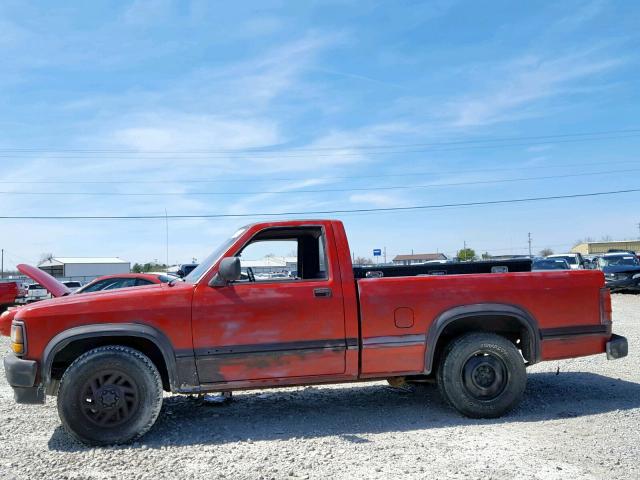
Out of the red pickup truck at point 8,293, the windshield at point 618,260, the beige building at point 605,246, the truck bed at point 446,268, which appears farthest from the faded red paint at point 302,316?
the beige building at point 605,246

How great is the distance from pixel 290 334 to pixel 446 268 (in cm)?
225

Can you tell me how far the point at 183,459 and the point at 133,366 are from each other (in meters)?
0.94

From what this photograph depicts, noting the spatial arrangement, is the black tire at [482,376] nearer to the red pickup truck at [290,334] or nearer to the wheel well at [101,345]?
the red pickup truck at [290,334]

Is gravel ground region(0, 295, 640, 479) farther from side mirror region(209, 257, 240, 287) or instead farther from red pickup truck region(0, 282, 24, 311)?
red pickup truck region(0, 282, 24, 311)

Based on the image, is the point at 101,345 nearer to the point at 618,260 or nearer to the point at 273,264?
the point at 273,264

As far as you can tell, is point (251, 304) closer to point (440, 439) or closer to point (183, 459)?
point (183, 459)

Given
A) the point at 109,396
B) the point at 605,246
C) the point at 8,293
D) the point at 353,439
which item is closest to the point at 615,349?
the point at 353,439

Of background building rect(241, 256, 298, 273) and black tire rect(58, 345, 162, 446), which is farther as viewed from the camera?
background building rect(241, 256, 298, 273)

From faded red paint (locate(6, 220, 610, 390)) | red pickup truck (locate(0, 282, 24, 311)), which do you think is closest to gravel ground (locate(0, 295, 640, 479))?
faded red paint (locate(6, 220, 610, 390))

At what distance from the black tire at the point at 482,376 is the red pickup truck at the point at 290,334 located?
1 cm

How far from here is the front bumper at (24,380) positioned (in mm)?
4980

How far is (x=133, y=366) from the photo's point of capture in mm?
5082

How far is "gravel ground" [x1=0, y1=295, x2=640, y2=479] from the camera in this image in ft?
14.3

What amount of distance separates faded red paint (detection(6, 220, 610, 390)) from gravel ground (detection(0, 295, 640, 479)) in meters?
0.52
